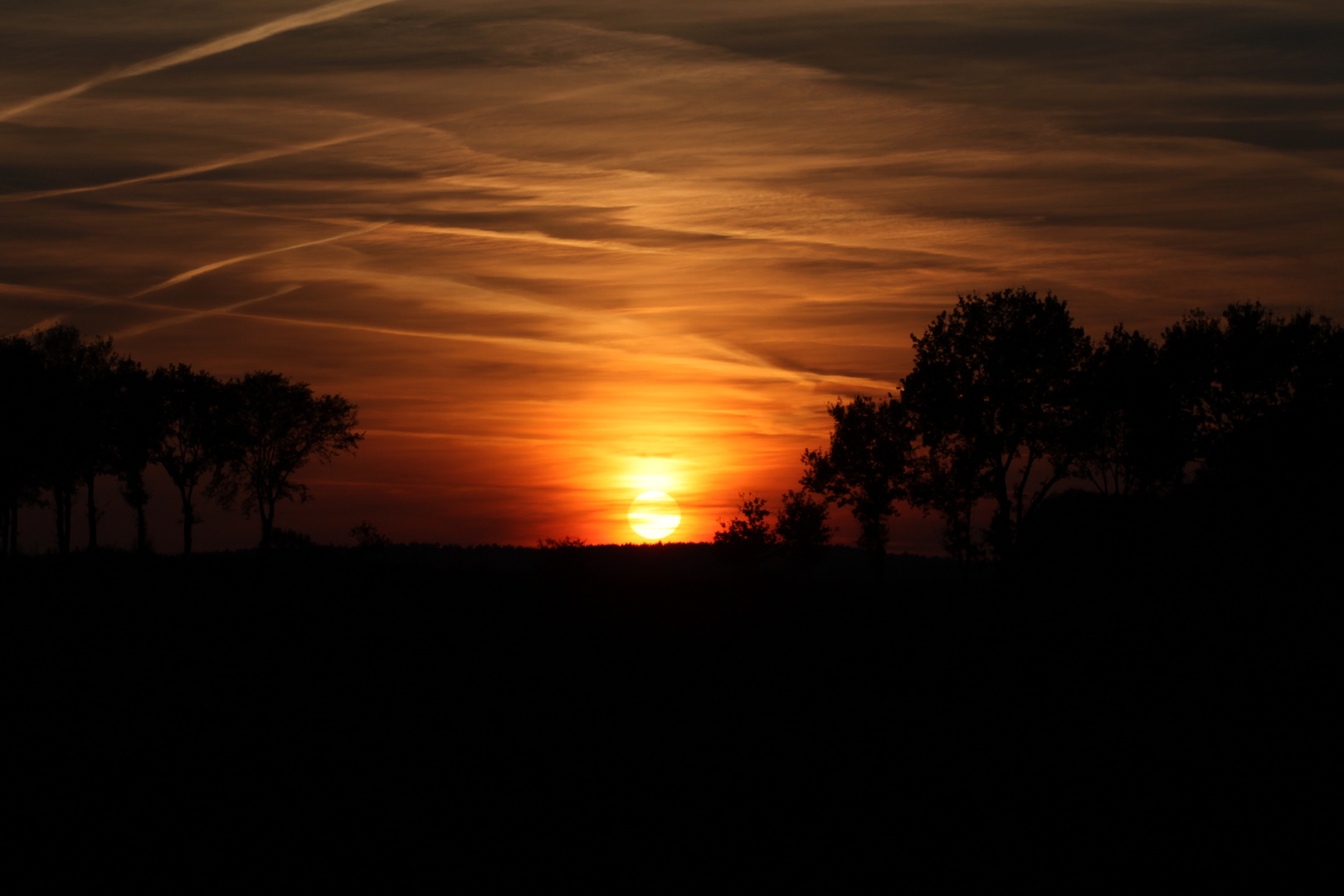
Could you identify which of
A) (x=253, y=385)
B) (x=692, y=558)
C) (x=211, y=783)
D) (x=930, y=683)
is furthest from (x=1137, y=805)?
(x=692, y=558)

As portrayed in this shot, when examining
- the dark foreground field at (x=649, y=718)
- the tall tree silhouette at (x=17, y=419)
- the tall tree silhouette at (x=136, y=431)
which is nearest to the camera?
the dark foreground field at (x=649, y=718)

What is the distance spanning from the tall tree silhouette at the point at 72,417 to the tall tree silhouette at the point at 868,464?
57098 millimetres

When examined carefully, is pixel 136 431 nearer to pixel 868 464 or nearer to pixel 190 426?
pixel 190 426

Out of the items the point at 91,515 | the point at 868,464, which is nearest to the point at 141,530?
the point at 91,515

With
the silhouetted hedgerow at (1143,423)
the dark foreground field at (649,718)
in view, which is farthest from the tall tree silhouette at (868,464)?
the dark foreground field at (649,718)

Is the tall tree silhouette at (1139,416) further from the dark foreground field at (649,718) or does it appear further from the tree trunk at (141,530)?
the tree trunk at (141,530)

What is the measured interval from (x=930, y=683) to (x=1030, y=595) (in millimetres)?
28715

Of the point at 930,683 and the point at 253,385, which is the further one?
the point at 253,385

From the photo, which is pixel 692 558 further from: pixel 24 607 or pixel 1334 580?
pixel 24 607

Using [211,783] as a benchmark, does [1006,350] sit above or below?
above

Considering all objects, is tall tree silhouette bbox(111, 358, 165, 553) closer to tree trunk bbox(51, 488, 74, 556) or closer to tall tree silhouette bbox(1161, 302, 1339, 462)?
tree trunk bbox(51, 488, 74, 556)

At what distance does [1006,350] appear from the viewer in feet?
223

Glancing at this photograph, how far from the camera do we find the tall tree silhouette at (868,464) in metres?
84.8

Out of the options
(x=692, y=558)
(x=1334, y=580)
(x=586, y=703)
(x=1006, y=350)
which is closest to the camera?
(x=586, y=703)
